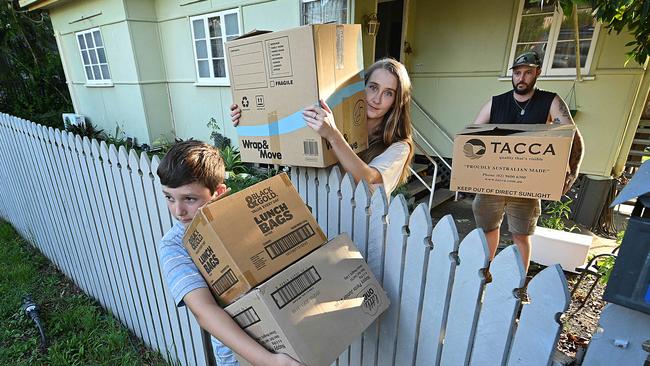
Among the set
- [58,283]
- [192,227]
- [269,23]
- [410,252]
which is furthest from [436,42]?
[58,283]

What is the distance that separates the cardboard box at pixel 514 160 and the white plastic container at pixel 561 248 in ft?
4.81

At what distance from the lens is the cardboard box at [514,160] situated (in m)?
1.93

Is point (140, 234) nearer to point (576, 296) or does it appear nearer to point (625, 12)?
point (576, 296)

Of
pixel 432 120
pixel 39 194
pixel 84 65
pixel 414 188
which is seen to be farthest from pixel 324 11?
pixel 84 65

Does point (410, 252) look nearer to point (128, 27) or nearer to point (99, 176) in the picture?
point (99, 176)

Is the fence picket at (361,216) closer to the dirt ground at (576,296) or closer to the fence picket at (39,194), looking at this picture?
the dirt ground at (576,296)

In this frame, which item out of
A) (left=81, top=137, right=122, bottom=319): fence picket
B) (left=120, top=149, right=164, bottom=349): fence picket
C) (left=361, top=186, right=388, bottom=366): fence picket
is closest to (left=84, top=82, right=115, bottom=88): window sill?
(left=81, top=137, right=122, bottom=319): fence picket

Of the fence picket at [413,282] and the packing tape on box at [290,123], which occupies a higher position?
the packing tape on box at [290,123]

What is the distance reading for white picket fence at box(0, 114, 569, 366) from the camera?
963mm

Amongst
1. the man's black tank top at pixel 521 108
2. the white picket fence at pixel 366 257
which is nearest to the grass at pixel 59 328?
the white picket fence at pixel 366 257

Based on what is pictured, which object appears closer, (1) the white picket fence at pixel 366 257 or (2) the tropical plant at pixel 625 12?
(1) the white picket fence at pixel 366 257

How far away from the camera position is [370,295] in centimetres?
117

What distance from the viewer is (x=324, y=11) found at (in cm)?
445

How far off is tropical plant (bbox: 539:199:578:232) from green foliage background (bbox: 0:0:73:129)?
1330 cm
